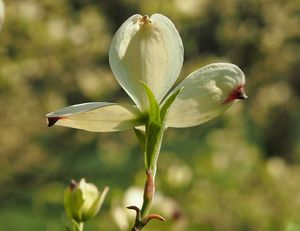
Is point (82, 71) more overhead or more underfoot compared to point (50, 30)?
more underfoot

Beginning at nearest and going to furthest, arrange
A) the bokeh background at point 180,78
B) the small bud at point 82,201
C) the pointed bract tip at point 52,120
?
the pointed bract tip at point 52,120, the small bud at point 82,201, the bokeh background at point 180,78

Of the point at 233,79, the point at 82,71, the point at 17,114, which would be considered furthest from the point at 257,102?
the point at 233,79

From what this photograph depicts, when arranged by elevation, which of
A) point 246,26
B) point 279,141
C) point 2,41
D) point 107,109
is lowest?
point 279,141

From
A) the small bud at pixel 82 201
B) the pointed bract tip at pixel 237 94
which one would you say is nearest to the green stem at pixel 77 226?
the small bud at pixel 82 201

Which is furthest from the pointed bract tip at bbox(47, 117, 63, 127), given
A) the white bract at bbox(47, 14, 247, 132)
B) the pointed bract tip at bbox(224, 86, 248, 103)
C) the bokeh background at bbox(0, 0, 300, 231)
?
the bokeh background at bbox(0, 0, 300, 231)

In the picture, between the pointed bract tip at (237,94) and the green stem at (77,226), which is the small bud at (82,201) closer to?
the green stem at (77,226)

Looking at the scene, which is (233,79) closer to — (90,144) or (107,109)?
(107,109)

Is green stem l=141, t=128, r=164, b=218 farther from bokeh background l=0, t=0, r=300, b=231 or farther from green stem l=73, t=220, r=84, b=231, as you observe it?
bokeh background l=0, t=0, r=300, b=231
